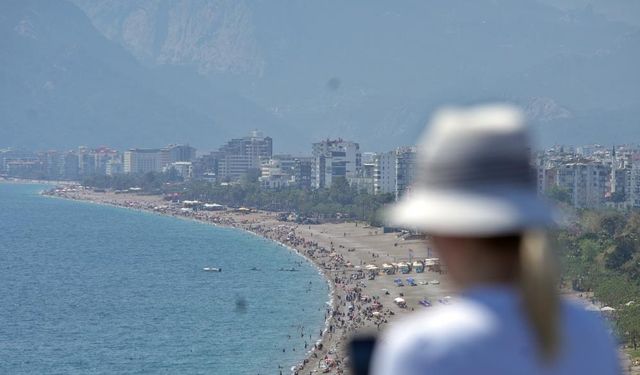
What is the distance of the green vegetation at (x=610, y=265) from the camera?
28.4m

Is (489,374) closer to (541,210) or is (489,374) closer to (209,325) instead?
(541,210)

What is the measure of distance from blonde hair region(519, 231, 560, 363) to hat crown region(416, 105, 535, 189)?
3.1 inches

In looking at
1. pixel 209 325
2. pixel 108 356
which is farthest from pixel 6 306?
pixel 108 356

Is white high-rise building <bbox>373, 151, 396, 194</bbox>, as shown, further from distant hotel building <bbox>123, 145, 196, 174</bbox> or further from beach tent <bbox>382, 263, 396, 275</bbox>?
distant hotel building <bbox>123, 145, 196, 174</bbox>

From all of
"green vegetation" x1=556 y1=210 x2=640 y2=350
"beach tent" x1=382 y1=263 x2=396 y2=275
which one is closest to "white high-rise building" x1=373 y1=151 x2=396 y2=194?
"green vegetation" x1=556 y1=210 x2=640 y2=350

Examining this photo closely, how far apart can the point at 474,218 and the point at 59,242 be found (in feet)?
227

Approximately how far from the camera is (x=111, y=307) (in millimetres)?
40125

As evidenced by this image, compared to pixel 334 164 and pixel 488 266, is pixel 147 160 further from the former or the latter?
pixel 488 266

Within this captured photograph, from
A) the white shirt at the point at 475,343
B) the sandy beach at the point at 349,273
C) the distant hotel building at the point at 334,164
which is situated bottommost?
the sandy beach at the point at 349,273

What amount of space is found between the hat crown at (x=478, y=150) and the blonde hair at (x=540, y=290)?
0.08 meters

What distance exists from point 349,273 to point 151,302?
820cm

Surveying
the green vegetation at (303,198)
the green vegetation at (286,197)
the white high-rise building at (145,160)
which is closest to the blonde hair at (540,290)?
the green vegetation at (286,197)

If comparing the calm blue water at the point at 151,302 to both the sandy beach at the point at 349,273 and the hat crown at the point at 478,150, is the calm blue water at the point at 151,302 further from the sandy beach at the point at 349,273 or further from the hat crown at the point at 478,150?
the hat crown at the point at 478,150

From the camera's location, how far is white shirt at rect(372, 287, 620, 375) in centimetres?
139
